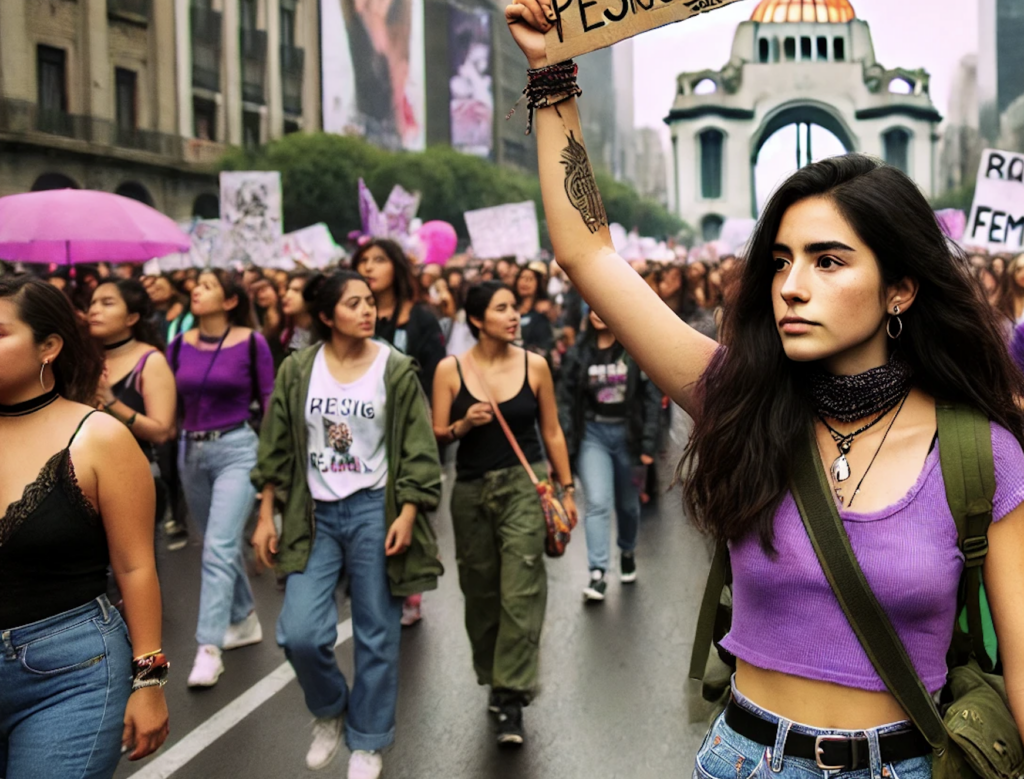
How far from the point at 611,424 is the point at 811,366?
581cm

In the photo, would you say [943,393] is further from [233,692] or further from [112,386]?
[112,386]

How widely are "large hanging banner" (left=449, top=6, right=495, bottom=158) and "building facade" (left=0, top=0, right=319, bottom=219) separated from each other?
12744mm

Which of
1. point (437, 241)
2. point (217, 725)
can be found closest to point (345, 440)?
point (217, 725)

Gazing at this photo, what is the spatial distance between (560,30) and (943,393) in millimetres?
986

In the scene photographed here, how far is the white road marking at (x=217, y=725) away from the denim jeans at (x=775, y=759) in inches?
121

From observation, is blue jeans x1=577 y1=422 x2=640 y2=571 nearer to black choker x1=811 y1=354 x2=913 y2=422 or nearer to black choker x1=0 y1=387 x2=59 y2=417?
black choker x1=0 y1=387 x2=59 y2=417

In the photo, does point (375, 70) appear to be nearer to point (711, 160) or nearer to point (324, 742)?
point (711, 160)

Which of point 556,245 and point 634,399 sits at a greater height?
point 556,245

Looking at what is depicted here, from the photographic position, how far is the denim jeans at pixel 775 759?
6.92 ft

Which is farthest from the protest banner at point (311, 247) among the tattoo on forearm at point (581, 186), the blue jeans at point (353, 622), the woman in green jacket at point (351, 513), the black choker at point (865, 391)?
the black choker at point (865, 391)

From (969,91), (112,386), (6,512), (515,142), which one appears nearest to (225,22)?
(515,142)

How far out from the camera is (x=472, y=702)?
5.70 meters

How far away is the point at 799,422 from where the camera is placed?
2.27 metres

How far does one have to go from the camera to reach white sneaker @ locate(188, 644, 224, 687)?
19.3 ft
